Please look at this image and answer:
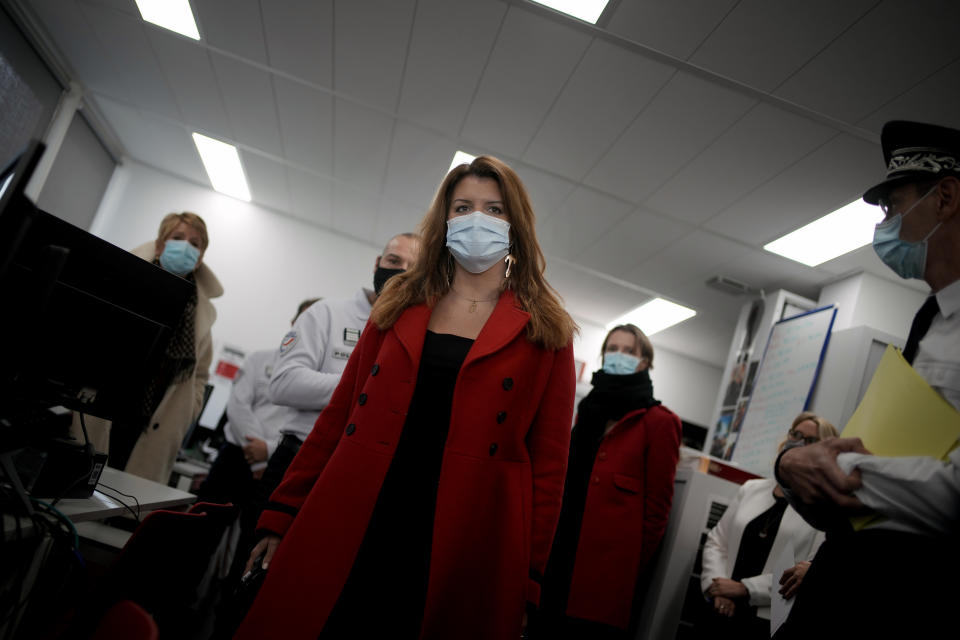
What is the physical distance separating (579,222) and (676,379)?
12.5 ft

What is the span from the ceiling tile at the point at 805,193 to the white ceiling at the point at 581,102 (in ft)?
0.05

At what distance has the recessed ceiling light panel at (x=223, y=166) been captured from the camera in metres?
5.80

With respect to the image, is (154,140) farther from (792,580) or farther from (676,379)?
(676,379)

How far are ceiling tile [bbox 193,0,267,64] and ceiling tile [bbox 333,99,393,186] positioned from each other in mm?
660

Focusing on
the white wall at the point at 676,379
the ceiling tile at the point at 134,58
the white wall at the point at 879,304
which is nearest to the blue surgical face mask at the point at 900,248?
the white wall at the point at 879,304

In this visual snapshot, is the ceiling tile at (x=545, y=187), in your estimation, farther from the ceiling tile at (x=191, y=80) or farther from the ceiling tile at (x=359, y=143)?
the ceiling tile at (x=191, y=80)

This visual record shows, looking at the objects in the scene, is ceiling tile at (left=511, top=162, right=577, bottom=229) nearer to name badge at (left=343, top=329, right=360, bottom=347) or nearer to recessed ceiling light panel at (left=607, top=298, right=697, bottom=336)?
recessed ceiling light panel at (left=607, top=298, right=697, bottom=336)

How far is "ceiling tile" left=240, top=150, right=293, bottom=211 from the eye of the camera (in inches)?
229

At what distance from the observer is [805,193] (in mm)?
3961

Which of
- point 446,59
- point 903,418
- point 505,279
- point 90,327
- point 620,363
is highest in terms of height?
point 446,59

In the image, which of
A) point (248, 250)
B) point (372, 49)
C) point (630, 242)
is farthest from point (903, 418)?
point (248, 250)

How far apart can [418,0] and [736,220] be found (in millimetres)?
2806

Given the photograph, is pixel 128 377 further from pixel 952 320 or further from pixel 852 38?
pixel 852 38

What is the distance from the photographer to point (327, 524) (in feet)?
3.92
